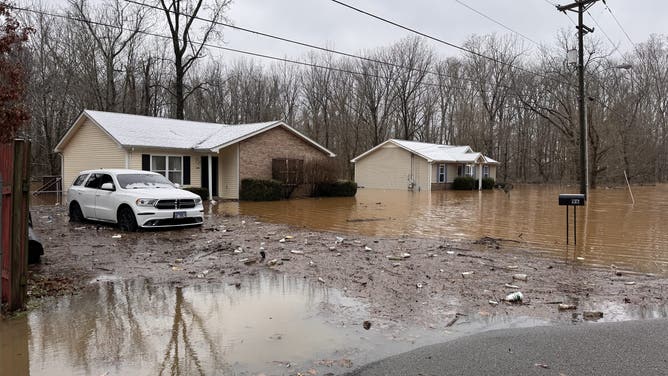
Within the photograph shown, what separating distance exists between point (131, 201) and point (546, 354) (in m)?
10.8

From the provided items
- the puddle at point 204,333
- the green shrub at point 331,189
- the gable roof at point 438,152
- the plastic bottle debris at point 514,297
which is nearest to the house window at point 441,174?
the gable roof at point 438,152

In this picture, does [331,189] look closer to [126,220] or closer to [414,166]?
[414,166]

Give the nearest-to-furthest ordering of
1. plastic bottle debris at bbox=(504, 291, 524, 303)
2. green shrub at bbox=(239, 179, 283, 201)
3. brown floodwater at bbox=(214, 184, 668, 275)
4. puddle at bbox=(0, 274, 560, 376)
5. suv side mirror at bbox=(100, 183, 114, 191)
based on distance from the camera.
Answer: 1. puddle at bbox=(0, 274, 560, 376)
2. plastic bottle debris at bbox=(504, 291, 524, 303)
3. brown floodwater at bbox=(214, 184, 668, 275)
4. suv side mirror at bbox=(100, 183, 114, 191)
5. green shrub at bbox=(239, 179, 283, 201)

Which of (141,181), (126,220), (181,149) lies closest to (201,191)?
(181,149)

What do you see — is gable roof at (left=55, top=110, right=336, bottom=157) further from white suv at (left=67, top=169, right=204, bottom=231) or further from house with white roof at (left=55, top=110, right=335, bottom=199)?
white suv at (left=67, top=169, right=204, bottom=231)

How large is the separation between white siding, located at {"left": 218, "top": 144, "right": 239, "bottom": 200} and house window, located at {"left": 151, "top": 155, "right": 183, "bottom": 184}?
236cm

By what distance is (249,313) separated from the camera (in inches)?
233

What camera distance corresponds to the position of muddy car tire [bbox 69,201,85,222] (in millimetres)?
14289

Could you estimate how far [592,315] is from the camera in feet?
19.0

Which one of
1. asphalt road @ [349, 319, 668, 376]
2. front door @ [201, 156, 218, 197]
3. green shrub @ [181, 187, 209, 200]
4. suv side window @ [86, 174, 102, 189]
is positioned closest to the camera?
asphalt road @ [349, 319, 668, 376]

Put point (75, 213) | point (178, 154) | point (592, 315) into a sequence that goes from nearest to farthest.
A: point (592, 315)
point (75, 213)
point (178, 154)

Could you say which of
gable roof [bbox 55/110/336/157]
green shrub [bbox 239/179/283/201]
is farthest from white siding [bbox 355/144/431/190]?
green shrub [bbox 239/179/283/201]

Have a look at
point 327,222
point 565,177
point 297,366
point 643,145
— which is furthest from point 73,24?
point 643,145

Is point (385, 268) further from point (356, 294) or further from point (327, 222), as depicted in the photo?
point (327, 222)
